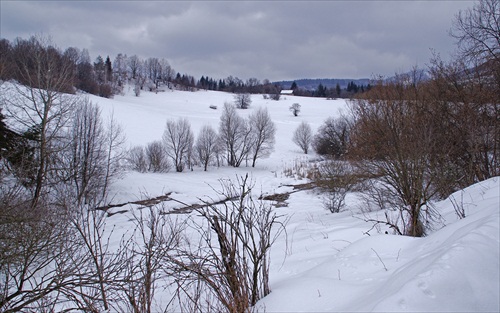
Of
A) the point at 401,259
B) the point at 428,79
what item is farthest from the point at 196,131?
the point at 401,259

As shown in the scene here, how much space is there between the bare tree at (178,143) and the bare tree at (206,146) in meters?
1.35

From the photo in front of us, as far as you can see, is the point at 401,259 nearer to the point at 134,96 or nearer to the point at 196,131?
the point at 196,131

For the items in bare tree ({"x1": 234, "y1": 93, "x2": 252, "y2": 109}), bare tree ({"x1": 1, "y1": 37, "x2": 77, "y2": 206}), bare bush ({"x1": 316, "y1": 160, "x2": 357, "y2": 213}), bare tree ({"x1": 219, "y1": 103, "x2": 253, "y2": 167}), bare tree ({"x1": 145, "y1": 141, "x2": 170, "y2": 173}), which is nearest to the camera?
bare bush ({"x1": 316, "y1": 160, "x2": 357, "y2": 213})

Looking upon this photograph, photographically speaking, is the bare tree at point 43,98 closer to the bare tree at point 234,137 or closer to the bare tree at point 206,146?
the bare tree at point 206,146

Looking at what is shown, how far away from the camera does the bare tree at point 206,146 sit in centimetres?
3634

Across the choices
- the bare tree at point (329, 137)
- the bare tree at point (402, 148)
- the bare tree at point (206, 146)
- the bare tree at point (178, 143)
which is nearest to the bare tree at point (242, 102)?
the bare tree at point (329, 137)

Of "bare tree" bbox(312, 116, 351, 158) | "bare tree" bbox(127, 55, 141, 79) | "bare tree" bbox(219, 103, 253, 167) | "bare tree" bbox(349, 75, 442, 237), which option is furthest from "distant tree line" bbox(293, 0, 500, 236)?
"bare tree" bbox(127, 55, 141, 79)

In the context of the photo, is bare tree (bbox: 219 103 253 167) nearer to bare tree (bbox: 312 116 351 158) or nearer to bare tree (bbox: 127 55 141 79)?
bare tree (bbox: 312 116 351 158)

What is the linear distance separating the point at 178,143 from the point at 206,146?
350cm

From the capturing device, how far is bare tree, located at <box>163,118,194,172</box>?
35.0 meters

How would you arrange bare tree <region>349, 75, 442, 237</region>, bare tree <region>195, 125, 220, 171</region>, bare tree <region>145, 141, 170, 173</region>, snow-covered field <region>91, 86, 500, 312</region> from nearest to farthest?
1. snow-covered field <region>91, 86, 500, 312</region>
2. bare tree <region>349, 75, 442, 237</region>
3. bare tree <region>145, 141, 170, 173</region>
4. bare tree <region>195, 125, 220, 171</region>

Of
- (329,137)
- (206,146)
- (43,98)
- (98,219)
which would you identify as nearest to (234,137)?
(206,146)

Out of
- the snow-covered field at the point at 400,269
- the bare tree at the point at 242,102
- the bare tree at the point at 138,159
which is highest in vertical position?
the bare tree at the point at 242,102

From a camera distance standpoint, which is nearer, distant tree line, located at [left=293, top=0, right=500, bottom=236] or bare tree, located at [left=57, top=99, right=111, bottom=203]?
distant tree line, located at [left=293, top=0, right=500, bottom=236]
